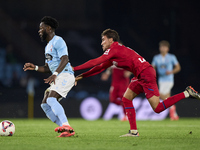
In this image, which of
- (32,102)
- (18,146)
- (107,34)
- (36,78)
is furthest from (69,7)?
(18,146)

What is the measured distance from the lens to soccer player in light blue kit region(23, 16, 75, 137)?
5.98 m

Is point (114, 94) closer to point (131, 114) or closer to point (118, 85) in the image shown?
point (118, 85)

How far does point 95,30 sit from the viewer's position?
1415cm

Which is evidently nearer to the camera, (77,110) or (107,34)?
(107,34)

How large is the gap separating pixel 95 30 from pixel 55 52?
801 centimetres

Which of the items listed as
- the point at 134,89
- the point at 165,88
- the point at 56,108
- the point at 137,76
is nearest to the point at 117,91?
the point at 165,88

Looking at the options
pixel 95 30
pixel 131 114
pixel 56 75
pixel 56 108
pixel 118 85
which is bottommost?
pixel 131 114

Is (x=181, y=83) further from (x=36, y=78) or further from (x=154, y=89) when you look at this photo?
(x=154, y=89)

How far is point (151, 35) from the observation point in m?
14.2

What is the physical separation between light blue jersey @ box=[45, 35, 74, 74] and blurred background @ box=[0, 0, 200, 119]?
6.67 meters

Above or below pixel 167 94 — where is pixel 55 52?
above

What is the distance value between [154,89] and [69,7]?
8.81m

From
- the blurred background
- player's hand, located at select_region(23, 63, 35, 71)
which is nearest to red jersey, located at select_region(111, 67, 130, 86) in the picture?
the blurred background

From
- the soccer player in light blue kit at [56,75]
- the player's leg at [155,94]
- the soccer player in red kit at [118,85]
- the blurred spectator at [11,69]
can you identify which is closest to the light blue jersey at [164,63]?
the soccer player in red kit at [118,85]
